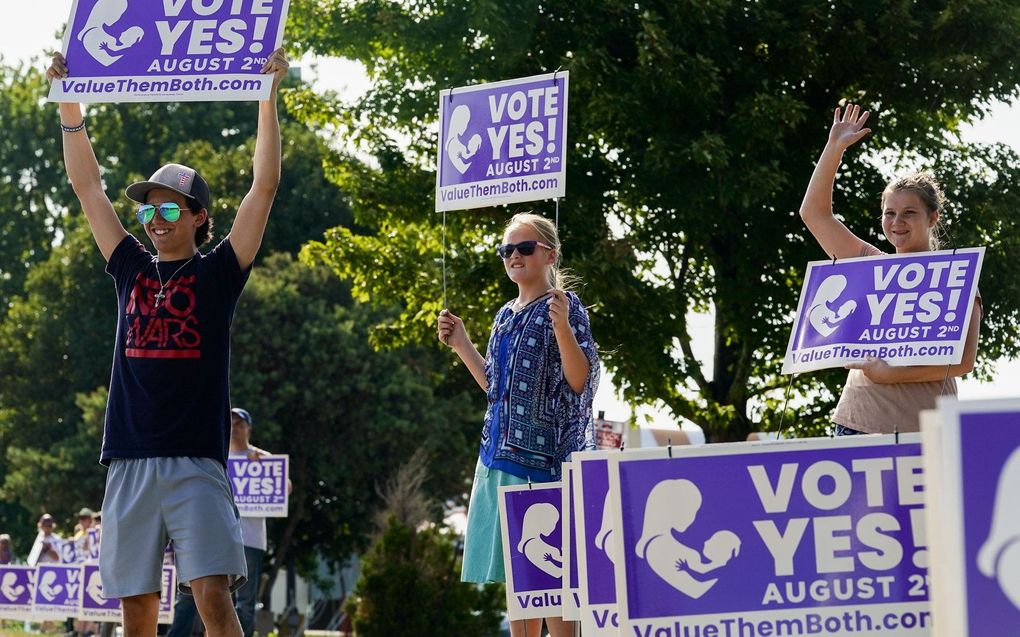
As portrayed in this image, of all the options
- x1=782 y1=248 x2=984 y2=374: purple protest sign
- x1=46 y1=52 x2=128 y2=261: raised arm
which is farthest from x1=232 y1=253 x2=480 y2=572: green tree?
x1=782 y1=248 x2=984 y2=374: purple protest sign

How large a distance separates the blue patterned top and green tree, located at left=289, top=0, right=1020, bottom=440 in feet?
34.6

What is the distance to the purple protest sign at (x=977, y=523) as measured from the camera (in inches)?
111

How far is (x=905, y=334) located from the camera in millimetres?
5656

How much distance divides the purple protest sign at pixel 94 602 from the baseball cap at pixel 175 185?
6.94 metres

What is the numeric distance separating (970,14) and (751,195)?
3.51 m

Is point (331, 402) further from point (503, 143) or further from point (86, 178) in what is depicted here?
point (86, 178)

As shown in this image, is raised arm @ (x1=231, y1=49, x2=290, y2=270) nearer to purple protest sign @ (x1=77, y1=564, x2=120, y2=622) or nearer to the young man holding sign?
the young man holding sign

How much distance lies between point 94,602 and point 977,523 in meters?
10.4

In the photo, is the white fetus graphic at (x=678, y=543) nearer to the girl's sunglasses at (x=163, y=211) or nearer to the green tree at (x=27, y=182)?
the girl's sunglasses at (x=163, y=211)

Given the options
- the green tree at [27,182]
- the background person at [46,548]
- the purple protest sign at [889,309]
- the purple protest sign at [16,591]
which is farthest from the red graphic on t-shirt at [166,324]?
the green tree at [27,182]

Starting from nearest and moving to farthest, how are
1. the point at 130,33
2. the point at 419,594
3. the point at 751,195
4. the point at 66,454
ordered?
1. the point at 130,33
2. the point at 751,195
3. the point at 419,594
4. the point at 66,454

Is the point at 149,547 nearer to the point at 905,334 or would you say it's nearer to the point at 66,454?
the point at 905,334

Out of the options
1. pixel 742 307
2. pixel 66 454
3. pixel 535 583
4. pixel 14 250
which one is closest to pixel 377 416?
pixel 66 454

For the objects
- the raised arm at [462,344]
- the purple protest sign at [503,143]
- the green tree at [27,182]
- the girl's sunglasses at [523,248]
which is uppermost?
the green tree at [27,182]
